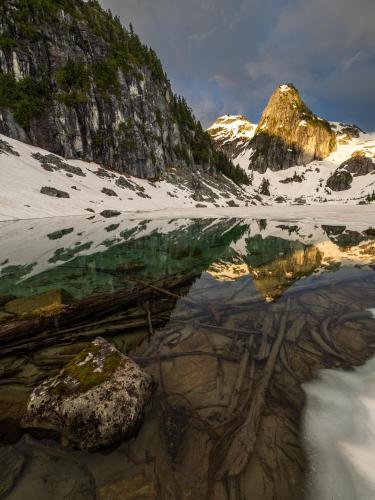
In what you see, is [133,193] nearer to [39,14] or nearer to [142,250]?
[142,250]

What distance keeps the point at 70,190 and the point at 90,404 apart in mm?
48894

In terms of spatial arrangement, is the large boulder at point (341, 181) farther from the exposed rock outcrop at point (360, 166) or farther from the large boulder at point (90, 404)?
the large boulder at point (90, 404)

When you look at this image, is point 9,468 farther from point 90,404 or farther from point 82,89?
point 82,89

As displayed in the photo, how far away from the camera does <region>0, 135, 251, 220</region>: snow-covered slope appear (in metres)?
35.7

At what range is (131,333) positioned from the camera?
234 inches

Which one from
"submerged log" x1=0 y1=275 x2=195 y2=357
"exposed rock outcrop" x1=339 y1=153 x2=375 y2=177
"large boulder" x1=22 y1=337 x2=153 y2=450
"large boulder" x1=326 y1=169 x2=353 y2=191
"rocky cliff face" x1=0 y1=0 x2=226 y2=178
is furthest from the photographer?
"exposed rock outcrop" x1=339 y1=153 x2=375 y2=177

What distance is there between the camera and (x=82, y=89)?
235 feet

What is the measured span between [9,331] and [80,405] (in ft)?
9.76

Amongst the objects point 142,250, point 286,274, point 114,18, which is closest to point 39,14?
point 114,18

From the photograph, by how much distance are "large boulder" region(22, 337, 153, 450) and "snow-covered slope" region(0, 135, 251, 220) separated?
32.5 meters

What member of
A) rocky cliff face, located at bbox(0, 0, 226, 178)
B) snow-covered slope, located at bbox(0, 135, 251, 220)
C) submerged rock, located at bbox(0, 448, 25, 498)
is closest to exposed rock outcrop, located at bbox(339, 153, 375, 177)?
rocky cliff face, located at bbox(0, 0, 226, 178)

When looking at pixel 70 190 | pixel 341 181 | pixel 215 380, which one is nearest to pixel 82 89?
pixel 70 190

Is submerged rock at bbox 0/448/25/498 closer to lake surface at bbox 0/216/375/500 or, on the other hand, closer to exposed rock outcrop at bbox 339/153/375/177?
lake surface at bbox 0/216/375/500

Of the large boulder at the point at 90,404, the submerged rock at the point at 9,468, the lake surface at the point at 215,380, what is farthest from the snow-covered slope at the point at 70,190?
the submerged rock at the point at 9,468
